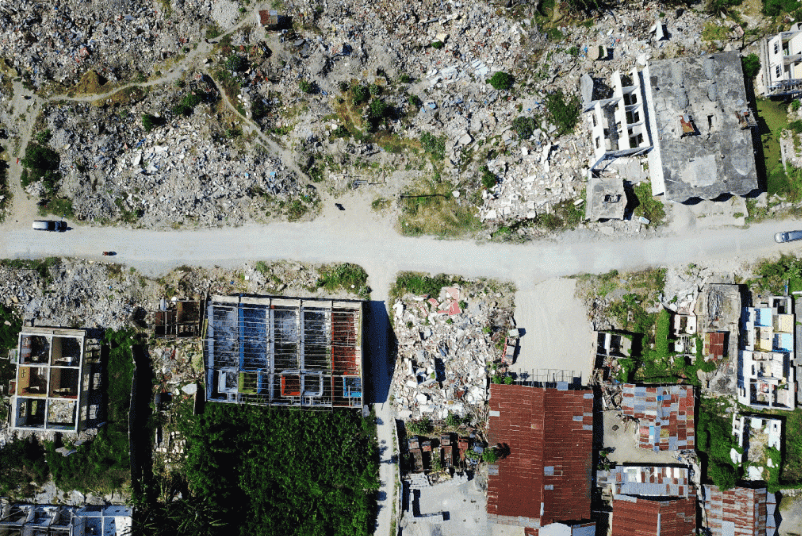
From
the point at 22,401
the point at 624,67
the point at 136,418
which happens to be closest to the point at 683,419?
the point at 624,67

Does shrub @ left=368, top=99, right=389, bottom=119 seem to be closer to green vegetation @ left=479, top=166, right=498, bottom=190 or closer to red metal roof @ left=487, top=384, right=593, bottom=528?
green vegetation @ left=479, top=166, right=498, bottom=190

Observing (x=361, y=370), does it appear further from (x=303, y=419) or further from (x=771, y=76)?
(x=771, y=76)

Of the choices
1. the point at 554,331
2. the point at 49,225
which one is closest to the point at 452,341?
the point at 554,331

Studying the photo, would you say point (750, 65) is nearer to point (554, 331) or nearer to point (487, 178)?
point (487, 178)

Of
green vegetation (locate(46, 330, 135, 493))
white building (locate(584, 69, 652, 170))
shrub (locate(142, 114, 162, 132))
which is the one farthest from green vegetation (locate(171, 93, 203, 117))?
white building (locate(584, 69, 652, 170))

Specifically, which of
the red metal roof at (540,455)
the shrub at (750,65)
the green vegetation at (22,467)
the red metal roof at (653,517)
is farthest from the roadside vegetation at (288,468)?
the shrub at (750,65)

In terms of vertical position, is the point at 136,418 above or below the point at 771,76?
below
